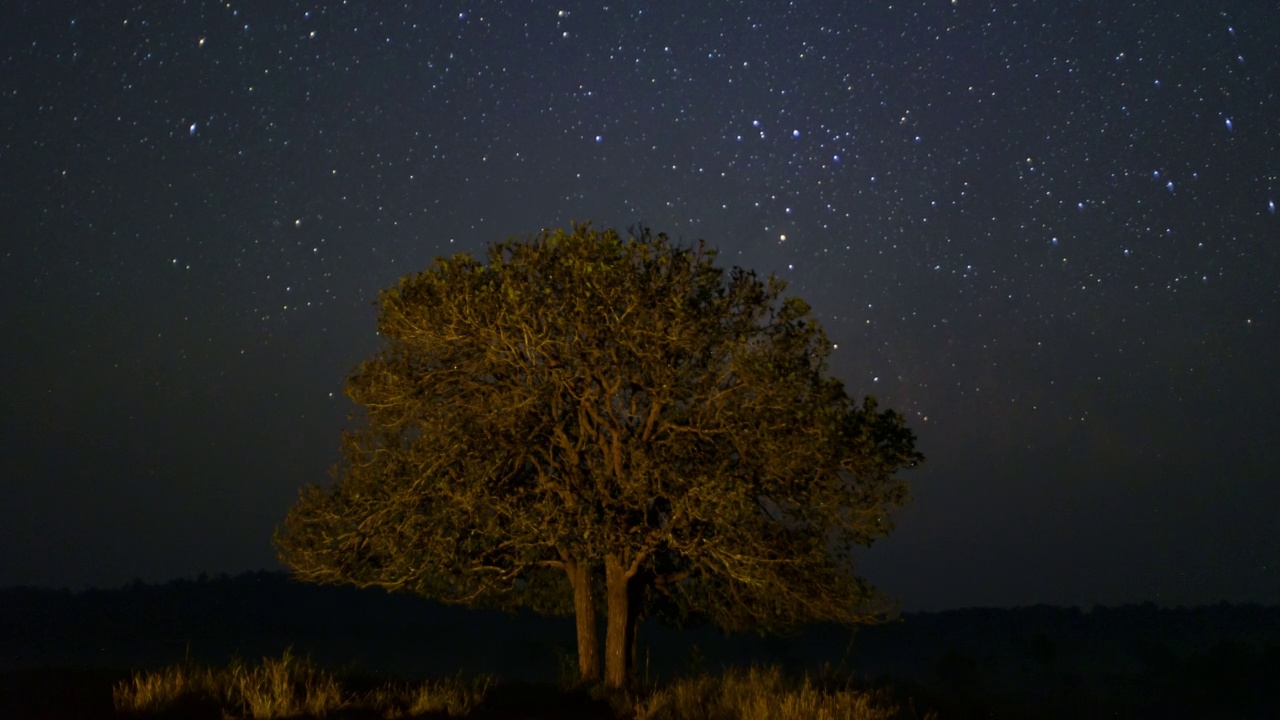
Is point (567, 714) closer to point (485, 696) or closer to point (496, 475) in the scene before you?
point (485, 696)

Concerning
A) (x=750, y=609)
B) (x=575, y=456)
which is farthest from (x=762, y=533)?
(x=575, y=456)

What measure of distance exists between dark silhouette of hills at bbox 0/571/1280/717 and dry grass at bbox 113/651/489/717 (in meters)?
28.9

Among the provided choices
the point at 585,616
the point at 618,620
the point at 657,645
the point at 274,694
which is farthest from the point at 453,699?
the point at 657,645

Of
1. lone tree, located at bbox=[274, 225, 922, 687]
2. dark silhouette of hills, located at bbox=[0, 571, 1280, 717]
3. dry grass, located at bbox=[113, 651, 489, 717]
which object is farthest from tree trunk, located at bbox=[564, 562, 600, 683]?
dark silhouette of hills, located at bbox=[0, 571, 1280, 717]

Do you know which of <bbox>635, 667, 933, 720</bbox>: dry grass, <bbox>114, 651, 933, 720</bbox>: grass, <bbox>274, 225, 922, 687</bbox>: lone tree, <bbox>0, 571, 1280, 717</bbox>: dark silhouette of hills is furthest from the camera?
<bbox>0, 571, 1280, 717</bbox>: dark silhouette of hills

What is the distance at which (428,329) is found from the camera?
18250mm

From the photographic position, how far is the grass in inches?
492

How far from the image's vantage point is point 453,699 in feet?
46.0

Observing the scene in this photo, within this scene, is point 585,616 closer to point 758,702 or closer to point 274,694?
point 758,702

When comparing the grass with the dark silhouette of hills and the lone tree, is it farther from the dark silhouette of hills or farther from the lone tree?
the dark silhouette of hills

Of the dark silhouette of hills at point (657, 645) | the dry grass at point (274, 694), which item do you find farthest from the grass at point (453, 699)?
the dark silhouette of hills at point (657, 645)

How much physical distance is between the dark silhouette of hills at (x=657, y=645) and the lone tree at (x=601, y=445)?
2420 cm

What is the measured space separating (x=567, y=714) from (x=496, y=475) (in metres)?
4.75

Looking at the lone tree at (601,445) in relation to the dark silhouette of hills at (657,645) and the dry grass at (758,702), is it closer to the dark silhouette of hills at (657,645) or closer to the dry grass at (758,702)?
the dry grass at (758,702)
